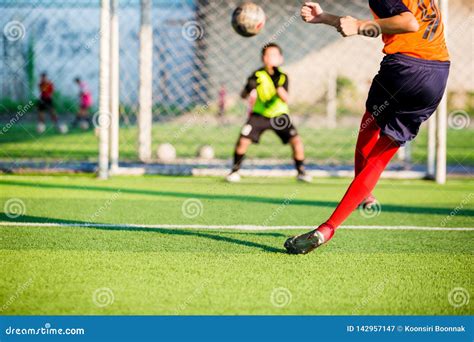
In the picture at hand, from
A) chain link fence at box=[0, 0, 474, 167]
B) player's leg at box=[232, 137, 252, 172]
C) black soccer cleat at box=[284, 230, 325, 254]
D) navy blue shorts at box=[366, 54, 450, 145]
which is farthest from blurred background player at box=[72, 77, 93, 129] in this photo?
navy blue shorts at box=[366, 54, 450, 145]

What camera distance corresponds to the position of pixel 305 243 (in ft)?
13.5

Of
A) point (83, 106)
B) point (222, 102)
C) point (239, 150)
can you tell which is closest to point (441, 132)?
point (239, 150)

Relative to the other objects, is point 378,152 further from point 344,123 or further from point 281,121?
point 344,123

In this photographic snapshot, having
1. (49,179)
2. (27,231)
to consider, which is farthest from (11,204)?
(49,179)

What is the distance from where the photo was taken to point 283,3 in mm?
26781

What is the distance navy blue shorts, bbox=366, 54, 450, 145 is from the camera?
4.05 meters

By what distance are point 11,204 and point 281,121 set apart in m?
3.77

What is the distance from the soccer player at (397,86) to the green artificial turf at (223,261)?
366 millimetres

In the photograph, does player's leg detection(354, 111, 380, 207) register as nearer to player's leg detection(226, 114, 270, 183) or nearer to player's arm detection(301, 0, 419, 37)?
player's arm detection(301, 0, 419, 37)

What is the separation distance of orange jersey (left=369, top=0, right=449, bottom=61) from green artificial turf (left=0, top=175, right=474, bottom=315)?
A: 4.28 ft

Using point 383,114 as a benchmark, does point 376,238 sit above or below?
below

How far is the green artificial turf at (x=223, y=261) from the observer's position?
319cm

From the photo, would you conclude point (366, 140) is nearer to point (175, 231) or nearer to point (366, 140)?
point (366, 140)

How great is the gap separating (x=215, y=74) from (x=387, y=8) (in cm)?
1822
